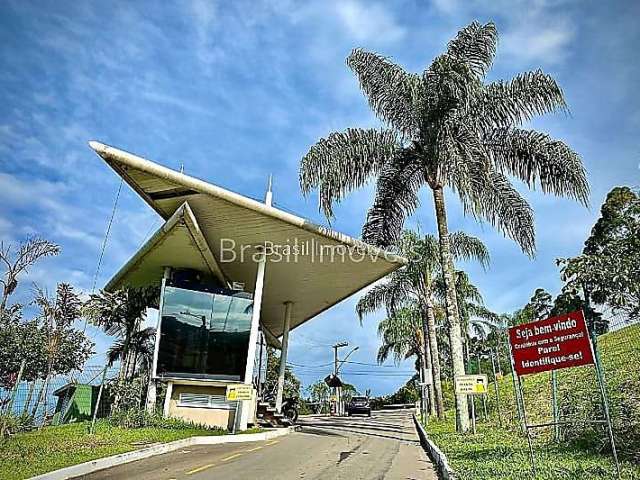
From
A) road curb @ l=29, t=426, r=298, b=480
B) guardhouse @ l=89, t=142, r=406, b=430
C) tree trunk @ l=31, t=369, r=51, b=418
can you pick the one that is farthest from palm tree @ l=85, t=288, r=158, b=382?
road curb @ l=29, t=426, r=298, b=480

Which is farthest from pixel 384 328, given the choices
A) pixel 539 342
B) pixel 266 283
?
pixel 539 342

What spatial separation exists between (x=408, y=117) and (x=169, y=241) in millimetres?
9429

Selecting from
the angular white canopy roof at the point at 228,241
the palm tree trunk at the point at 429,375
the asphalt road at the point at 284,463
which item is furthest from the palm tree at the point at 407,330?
the asphalt road at the point at 284,463

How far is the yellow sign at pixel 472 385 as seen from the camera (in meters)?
13.8

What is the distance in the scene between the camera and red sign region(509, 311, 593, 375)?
6.89m

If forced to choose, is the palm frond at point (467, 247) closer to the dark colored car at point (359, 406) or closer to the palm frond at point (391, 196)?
the palm frond at point (391, 196)

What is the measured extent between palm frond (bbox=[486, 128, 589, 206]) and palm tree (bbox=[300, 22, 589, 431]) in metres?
0.03

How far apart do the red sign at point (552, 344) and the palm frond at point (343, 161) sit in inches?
370

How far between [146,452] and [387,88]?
12.1 metres

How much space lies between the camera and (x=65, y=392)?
2472cm

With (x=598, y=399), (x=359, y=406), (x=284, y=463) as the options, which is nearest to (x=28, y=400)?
(x=284, y=463)

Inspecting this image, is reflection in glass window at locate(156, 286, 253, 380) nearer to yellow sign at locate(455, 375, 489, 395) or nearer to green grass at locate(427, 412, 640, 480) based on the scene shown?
yellow sign at locate(455, 375, 489, 395)

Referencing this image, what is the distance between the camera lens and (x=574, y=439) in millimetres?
9570

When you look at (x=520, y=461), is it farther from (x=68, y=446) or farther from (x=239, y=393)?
(x=239, y=393)
